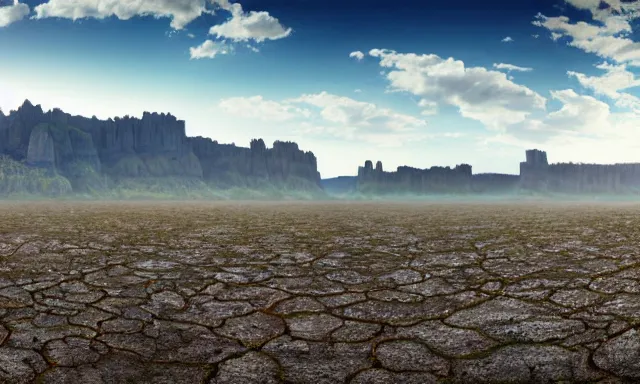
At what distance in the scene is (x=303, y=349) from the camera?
6016 mm

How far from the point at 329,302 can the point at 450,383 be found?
308 centimetres

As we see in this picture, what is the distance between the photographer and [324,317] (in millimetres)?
7117

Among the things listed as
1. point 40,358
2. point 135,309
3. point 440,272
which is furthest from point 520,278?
point 40,358

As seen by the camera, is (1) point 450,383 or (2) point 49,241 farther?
(2) point 49,241

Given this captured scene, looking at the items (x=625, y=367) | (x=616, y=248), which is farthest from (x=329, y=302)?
(x=616, y=248)

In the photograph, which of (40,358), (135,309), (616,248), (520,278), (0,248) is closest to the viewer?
(40,358)

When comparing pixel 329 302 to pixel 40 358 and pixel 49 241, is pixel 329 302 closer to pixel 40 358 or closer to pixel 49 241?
pixel 40 358

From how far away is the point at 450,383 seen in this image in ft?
16.5

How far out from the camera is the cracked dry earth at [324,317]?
5.38 m

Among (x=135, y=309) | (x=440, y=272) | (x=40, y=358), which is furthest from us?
(x=440, y=272)

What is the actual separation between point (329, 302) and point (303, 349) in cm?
183

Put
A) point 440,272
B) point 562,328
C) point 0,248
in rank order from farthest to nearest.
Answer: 1. point 0,248
2. point 440,272
3. point 562,328

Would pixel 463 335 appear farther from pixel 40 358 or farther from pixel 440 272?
pixel 40 358

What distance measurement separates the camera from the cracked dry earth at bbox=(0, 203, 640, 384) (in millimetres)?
5379
